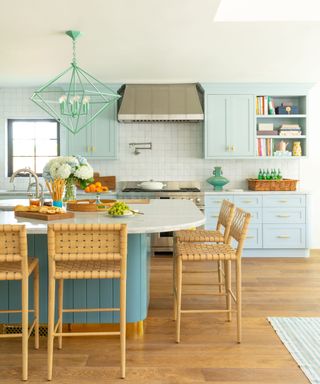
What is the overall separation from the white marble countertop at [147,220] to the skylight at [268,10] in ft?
5.66

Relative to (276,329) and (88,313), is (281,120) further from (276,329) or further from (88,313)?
(88,313)

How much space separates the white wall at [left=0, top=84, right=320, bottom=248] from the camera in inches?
283

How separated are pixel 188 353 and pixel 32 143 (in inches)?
194

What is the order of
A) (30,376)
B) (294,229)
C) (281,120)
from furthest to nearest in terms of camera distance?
(281,120), (294,229), (30,376)

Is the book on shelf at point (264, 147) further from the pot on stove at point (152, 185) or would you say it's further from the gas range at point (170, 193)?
the pot on stove at point (152, 185)

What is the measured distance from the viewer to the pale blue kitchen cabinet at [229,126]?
6.80m

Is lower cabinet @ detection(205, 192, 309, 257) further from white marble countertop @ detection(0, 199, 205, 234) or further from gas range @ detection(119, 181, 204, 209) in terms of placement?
white marble countertop @ detection(0, 199, 205, 234)

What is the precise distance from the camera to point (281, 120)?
7.12 m

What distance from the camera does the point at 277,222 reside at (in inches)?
260

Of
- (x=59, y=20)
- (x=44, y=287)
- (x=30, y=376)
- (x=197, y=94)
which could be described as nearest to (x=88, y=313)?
(x=44, y=287)

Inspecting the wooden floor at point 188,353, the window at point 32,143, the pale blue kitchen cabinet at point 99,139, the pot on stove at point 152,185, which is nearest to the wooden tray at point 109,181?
the pale blue kitchen cabinet at point 99,139

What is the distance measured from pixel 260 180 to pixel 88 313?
3.90 m

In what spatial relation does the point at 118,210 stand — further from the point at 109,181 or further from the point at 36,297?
the point at 109,181

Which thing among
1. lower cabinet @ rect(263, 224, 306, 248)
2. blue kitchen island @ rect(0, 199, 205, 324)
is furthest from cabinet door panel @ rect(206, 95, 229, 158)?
blue kitchen island @ rect(0, 199, 205, 324)
